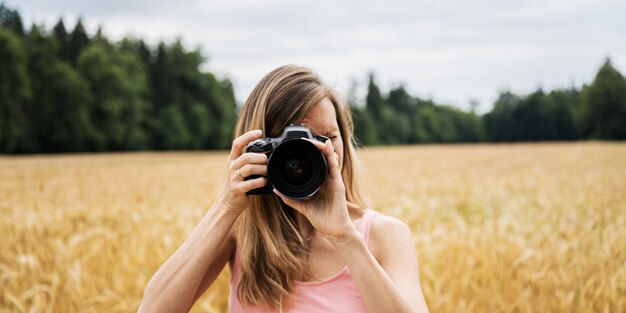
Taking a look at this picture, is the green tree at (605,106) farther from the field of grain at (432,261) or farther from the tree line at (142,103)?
the field of grain at (432,261)

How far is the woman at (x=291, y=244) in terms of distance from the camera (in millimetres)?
1460

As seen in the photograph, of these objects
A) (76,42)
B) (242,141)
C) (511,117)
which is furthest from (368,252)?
(511,117)

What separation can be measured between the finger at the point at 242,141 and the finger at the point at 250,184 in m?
0.11

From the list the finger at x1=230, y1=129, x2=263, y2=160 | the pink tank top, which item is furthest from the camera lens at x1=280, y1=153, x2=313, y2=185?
the pink tank top

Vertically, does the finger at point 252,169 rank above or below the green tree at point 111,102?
below

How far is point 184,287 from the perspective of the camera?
5.07ft

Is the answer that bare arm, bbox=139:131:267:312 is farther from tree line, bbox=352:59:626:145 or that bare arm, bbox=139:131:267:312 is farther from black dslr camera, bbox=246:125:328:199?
tree line, bbox=352:59:626:145

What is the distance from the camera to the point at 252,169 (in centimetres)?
158

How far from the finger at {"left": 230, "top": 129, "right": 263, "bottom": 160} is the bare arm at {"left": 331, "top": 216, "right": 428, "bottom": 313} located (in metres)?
0.41

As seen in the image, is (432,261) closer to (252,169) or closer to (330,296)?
(330,296)

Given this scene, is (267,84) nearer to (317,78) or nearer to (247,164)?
(317,78)

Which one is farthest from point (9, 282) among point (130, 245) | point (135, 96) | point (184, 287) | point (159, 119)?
point (159, 119)

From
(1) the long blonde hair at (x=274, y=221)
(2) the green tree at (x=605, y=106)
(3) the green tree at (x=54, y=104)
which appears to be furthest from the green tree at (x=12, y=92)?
(2) the green tree at (x=605, y=106)

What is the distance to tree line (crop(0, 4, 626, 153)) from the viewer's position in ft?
122
